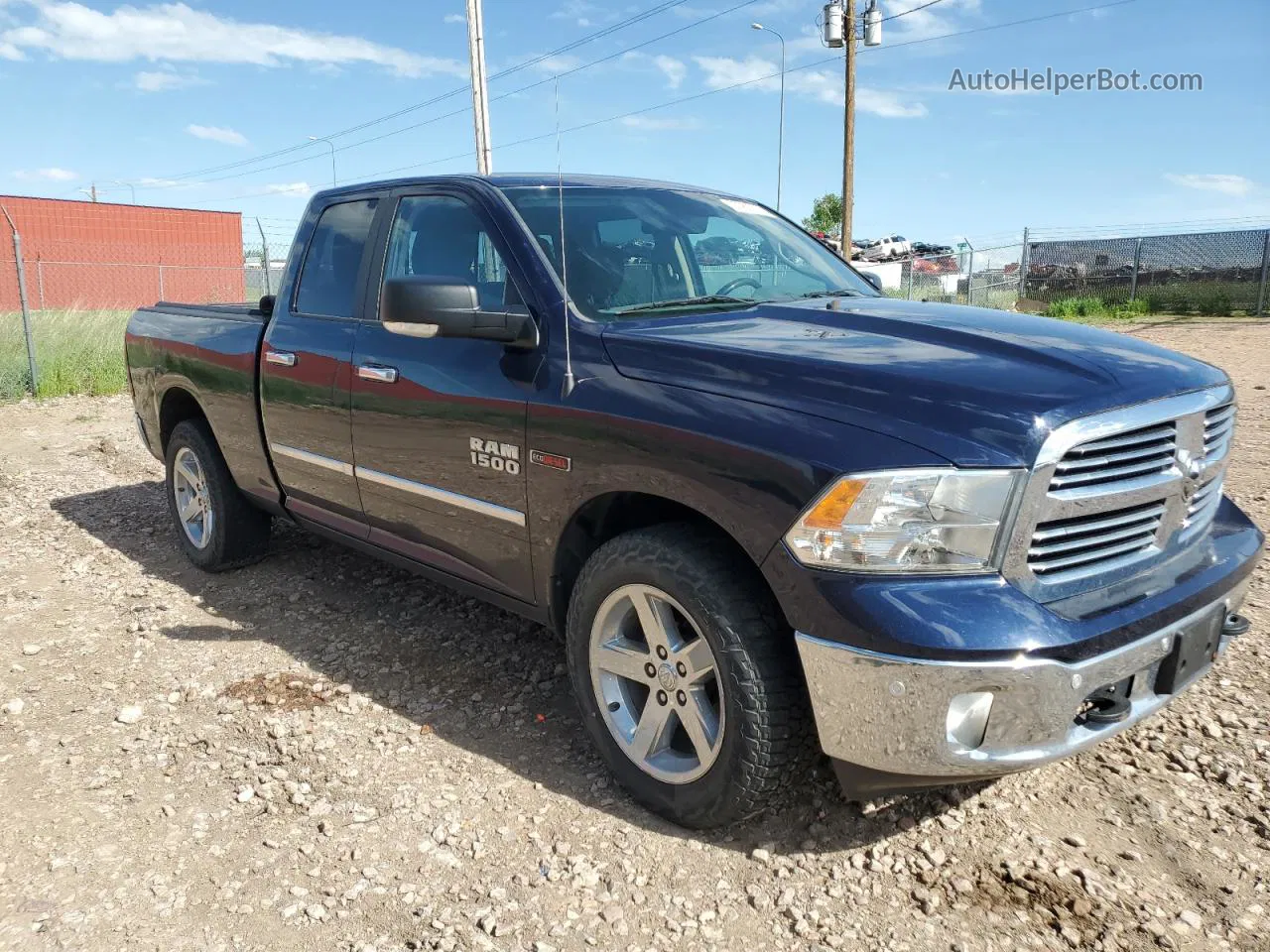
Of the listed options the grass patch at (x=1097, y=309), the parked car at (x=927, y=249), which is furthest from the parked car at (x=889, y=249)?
the grass patch at (x=1097, y=309)

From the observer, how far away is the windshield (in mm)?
3260

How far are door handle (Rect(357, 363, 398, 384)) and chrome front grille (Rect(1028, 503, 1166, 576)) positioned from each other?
2331 millimetres

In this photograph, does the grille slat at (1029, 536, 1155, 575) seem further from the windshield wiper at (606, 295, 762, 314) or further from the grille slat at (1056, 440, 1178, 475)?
the windshield wiper at (606, 295, 762, 314)

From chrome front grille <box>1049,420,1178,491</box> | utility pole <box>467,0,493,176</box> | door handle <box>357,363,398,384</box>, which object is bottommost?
chrome front grille <box>1049,420,1178,491</box>

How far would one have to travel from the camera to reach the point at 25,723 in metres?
3.57

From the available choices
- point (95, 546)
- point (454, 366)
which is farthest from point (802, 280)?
point (95, 546)

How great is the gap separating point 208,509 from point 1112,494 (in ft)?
14.6

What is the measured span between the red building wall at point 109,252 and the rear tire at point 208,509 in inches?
952

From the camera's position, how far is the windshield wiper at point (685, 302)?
3188 millimetres

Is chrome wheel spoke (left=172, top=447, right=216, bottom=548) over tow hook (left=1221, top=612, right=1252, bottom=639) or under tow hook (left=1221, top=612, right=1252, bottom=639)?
under

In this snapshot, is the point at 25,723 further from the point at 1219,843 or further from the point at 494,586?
the point at 1219,843

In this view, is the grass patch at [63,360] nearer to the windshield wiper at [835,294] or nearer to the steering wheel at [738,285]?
the steering wheel at [738,285]

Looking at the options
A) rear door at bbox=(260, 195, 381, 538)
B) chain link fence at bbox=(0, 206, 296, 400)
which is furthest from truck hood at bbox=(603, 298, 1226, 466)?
chain link fence at bbox=(0, 206, 296, 400)

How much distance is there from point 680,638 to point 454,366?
4.18 feet
